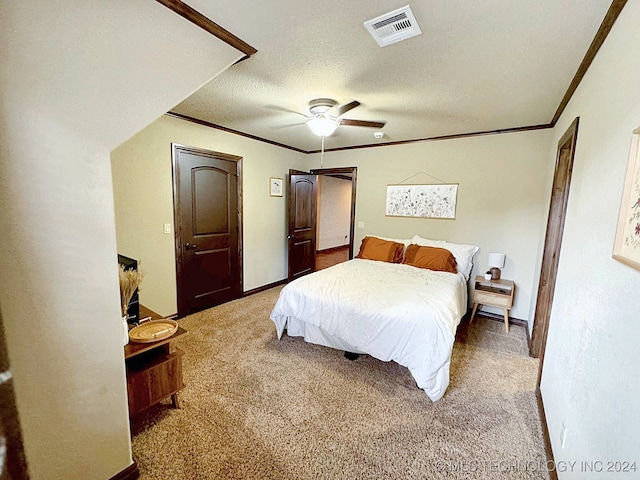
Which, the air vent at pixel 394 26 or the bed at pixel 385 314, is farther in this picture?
the bed at pixel 385 314

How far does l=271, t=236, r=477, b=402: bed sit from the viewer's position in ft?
6.61

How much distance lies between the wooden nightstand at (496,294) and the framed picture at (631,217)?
7.76 feet

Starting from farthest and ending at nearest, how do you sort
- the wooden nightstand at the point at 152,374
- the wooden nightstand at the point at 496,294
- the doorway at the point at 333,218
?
the doorway at the point at 333,218
the wooden nightstand at the point at 496,294
the wooden nightstand at the point at 152,374

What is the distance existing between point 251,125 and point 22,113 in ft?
8.84

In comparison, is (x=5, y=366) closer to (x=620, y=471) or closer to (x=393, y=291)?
(x=620, y=471)

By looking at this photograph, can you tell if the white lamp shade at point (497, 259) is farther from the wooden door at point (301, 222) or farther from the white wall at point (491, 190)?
the wooden door at point (301, 222)

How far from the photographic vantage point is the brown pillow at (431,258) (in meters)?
3.40

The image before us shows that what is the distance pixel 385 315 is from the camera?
220 centimetres

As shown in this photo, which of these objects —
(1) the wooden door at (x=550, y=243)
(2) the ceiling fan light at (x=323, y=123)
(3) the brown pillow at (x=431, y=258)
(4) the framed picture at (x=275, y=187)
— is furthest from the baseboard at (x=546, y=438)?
(4) the framed picture at (x=275, y=187)

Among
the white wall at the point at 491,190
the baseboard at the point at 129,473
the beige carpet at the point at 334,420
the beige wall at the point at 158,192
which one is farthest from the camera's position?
the white wall at the point at 491,190

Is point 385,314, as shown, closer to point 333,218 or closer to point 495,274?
point 495,274

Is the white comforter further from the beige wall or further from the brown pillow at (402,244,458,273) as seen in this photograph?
the beige wall

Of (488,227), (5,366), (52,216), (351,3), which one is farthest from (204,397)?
(488,227)

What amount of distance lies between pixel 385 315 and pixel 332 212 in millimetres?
6433
